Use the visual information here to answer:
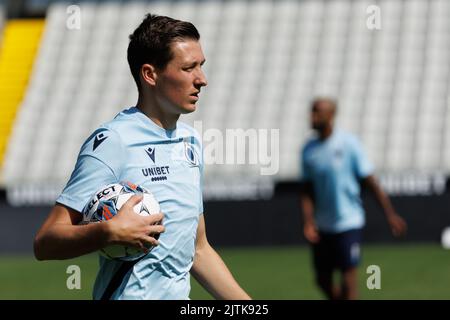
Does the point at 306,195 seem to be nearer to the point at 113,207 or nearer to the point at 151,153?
the point at 151,153

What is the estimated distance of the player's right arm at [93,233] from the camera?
435 cm

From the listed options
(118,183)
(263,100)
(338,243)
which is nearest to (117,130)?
(118,183)

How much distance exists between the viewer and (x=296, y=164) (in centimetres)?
2166

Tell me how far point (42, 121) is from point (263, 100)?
5.00 m

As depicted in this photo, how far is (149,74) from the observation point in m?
4.85

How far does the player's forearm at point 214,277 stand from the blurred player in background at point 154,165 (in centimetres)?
20

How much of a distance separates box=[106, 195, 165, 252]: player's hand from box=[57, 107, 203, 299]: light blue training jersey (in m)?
0.26

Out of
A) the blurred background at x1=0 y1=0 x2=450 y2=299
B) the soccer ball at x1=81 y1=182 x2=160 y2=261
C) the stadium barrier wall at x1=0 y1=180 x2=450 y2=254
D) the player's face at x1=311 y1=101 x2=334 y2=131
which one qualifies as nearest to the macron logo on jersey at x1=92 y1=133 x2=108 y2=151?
the soccer ball at x1=81 y1=182 x2=160 y2=261

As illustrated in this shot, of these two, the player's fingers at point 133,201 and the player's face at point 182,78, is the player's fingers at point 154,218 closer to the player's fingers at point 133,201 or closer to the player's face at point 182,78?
the player's fingers at point 133,201

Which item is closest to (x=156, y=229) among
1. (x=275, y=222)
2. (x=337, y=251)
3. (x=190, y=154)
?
(x=190, y=154)

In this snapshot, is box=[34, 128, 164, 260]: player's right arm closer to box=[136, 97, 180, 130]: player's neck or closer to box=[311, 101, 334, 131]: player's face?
box=[136, 97, 180, 130]: player's neck

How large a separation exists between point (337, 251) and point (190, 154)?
6.01 m

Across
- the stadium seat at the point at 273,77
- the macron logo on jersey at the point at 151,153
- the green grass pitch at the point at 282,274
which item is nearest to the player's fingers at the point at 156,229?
the macron logo on jersey at the point at 151,153

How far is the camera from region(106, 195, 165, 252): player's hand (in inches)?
171
